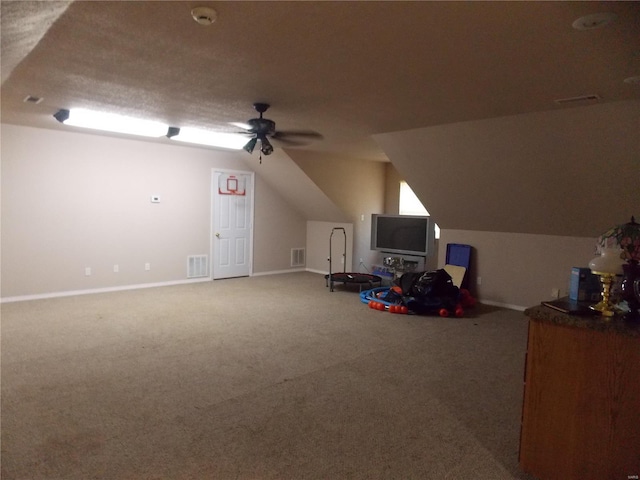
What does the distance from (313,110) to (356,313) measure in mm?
2878

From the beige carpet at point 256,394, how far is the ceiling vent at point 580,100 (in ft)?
8.08

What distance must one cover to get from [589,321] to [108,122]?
5.50 m

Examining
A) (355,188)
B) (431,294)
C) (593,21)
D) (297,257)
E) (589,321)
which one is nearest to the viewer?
(589,321)

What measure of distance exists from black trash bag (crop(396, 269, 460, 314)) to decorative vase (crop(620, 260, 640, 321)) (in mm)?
3703

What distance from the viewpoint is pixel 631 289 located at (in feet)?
7.16

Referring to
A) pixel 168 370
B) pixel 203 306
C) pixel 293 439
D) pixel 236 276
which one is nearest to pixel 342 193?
pixel 236 276

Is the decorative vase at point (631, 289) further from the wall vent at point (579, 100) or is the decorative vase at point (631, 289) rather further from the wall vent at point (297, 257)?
the wall vent at point (297, 257)

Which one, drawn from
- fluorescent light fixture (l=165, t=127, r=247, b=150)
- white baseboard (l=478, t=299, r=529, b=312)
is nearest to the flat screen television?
white baseboard (l=478, t=299, r=529, b=312)

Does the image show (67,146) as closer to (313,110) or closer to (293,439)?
(313,110)

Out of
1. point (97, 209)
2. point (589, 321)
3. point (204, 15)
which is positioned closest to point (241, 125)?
point (97, 209)

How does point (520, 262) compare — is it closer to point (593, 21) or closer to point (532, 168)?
point (532, 168)

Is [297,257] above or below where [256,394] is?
above

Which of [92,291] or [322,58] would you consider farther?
[92,291]

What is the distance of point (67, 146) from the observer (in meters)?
6.43
